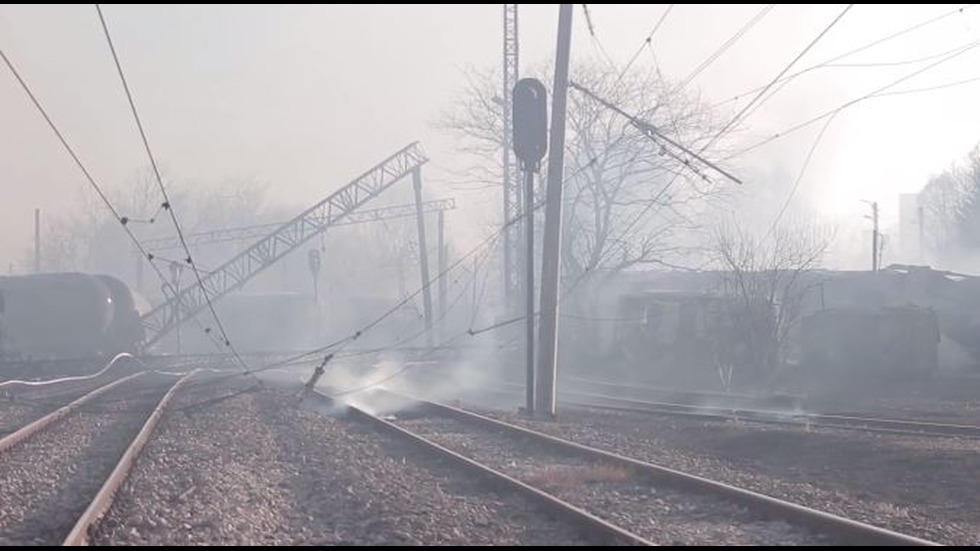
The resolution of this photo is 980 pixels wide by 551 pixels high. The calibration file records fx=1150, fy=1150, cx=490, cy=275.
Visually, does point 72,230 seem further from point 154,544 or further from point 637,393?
point 154,544

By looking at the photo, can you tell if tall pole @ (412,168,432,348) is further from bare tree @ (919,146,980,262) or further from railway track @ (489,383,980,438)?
bare tree @ (919,146,980,262)

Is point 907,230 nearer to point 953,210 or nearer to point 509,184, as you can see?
point 953,210

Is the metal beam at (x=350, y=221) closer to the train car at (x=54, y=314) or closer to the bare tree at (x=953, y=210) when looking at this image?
the train car at (x=54, y=314)

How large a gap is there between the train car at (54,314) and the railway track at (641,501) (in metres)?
28.2

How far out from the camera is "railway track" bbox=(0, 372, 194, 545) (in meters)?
10.2

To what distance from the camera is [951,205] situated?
81.6 m

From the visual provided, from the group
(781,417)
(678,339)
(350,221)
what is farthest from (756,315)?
(350,221)

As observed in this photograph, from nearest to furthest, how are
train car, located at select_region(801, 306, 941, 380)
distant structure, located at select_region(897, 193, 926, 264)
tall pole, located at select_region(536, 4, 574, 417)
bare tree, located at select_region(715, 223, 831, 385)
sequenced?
tall pole, located at select_region(536, 4, 574, 417), bare tree, located at select_region(715, 223, 831, 385), train car, located at select_region(801, 306, 941, 380), distant structure, located at select_region(897, 193, 926, 264)

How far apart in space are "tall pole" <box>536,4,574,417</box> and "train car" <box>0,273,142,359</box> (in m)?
25.3

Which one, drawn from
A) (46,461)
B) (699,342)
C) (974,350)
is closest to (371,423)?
(46,461)

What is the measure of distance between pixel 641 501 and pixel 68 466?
7.63 metres

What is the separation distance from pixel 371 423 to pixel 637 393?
13423 mm

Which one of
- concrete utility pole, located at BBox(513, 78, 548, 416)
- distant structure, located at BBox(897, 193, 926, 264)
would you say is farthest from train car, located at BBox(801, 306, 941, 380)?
distant structure, located at BBox(897, 193, 926, 264)

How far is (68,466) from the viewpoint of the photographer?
48.1 ft
